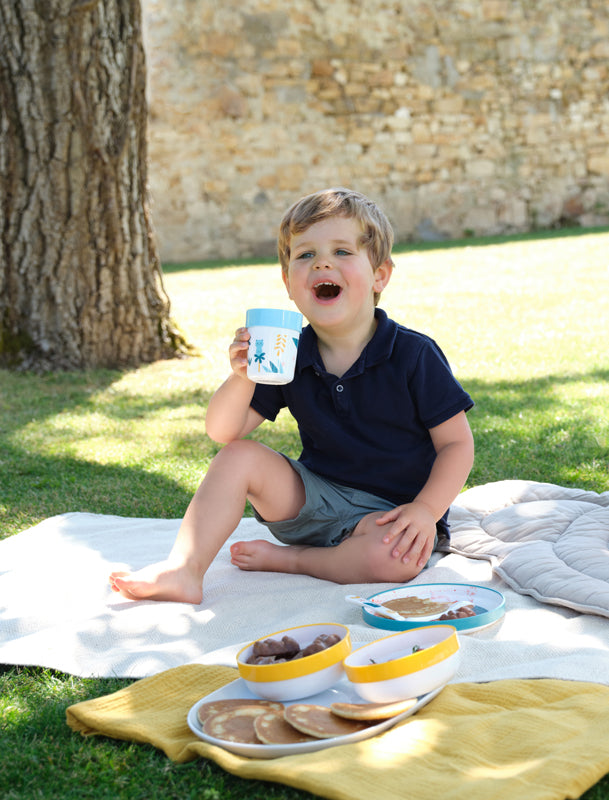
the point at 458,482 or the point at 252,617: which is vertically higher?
the point at 458,482

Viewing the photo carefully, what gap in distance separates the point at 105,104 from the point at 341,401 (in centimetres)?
299

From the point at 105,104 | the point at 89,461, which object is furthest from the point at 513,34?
the point at 89,461

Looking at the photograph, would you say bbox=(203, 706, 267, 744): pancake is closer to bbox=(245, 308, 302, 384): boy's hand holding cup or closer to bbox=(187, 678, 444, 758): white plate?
bbox=(187, 678, 444, 758): white plate

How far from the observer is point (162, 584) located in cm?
211

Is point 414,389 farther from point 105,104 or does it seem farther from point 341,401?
point 105,104

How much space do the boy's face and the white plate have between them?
98 centimetres

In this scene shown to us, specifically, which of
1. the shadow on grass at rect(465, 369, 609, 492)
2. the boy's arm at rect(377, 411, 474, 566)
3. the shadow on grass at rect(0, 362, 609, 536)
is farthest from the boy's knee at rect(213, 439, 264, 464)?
the shadow on grass at rect(465, 369, 609, 492)

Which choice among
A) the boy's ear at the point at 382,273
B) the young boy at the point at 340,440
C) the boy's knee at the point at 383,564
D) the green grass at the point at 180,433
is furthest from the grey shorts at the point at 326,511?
the green grass at the point at 180,433

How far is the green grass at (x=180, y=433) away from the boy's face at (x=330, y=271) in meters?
1.03

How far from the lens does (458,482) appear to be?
2.20m

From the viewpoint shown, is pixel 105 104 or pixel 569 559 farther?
pixel 105 104

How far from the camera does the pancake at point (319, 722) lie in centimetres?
142

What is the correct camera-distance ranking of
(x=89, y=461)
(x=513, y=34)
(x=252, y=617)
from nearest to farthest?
(x=252, y=617), (x=89, y=461), (x=513, y=34)

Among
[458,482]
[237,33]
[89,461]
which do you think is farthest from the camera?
[237,33]
